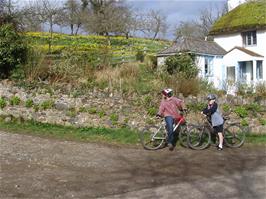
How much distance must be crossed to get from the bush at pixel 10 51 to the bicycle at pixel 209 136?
7.70 metres

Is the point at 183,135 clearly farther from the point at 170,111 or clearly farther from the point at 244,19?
the point at 244,19

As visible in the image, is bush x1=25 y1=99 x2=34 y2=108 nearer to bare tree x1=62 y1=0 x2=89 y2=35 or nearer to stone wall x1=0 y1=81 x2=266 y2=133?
stone wall x1=0 y1=81 x2=266 y2=133

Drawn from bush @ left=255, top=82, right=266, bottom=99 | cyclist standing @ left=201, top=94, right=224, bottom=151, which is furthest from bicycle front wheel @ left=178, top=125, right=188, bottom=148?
bush @ left=255, top=82, right=266, bottom=99

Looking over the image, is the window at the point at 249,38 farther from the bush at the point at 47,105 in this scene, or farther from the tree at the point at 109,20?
the tree at the point at 109,20

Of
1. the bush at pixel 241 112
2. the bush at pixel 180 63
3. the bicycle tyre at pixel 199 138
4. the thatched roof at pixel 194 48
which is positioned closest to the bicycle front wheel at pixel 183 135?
the bicycle tyre at pixel 199 138

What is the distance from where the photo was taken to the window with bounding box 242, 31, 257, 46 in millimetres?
31891

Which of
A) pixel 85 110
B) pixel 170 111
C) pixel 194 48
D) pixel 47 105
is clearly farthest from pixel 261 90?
pixel 194 48

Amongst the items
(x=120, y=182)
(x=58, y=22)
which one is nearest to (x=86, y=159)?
(x=120, y=182)

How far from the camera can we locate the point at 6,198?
7445mm

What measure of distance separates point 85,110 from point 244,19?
21.3 m

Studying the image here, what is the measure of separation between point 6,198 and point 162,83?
10.3 m

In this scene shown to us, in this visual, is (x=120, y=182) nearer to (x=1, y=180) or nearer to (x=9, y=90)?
(x=1, y=180)

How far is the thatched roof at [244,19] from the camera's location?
3145 centimetres

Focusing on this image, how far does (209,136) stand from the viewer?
509 inches
